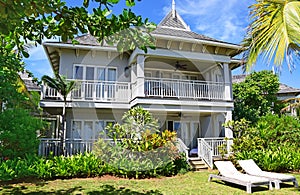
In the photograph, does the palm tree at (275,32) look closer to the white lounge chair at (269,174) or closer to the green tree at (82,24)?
the green tree at (82,24)

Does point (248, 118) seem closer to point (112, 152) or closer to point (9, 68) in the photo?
point (112, 152)

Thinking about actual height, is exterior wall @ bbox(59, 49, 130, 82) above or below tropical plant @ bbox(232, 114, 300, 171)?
above

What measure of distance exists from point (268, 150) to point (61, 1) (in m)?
13.1

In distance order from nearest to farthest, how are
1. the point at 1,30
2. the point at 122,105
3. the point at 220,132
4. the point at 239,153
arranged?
the point at 1,30
the point at 239,153
the point at 122,105
the point at 220,132

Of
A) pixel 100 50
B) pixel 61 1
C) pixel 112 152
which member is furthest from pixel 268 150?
pixel 61 1

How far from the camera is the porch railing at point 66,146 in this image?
1214 centimetres

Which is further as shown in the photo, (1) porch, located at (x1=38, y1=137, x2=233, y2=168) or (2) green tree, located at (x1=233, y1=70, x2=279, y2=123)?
(2) green tree, located at (x1=233, y1=70, x2=279, y2=123)

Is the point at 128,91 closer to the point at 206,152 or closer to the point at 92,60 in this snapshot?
the point at 92,60

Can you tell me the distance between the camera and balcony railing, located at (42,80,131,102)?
1347 centimetres

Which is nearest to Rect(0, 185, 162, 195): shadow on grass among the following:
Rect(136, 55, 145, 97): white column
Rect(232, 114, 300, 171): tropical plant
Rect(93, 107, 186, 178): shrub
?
Rect(93, 107, 186, 178): shrub

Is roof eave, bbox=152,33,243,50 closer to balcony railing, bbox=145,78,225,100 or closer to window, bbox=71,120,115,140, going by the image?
balcony railing, bbox=145,78,225,100

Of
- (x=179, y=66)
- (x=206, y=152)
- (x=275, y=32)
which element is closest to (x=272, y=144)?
(x=206, y=152)

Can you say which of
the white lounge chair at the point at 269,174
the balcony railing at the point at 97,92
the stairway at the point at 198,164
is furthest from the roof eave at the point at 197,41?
the white lounge chair at the point at 269,174

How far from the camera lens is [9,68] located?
1130 cm
